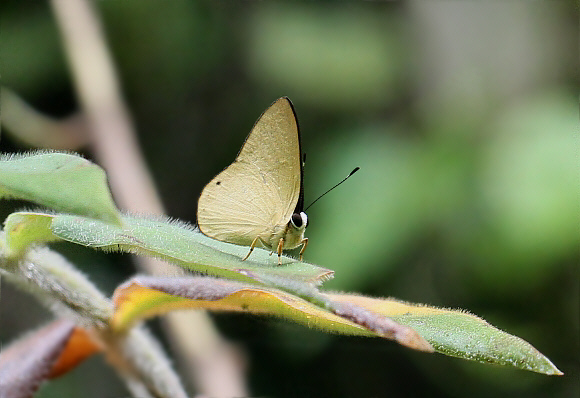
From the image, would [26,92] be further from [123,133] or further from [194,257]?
[194,257]

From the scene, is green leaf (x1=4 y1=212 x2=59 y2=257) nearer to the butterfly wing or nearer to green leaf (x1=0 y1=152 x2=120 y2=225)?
green leaf (x1=0 y1=152 x2=120 y2=225)

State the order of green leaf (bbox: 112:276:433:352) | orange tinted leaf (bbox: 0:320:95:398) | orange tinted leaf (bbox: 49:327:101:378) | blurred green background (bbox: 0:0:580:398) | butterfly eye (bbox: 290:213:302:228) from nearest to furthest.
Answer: green leaf (bbox: 112:276:433:352), orange tinted leaf (bbox: 0:320:95:398), orange tinted leaf (bbox: 49:327:101:378), butterfly eye (bbox: 290:213:302:228), blurred green background (bbox: 0:0:580:398)

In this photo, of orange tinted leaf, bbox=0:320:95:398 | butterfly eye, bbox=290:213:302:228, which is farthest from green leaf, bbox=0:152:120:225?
butterfly eye, bbox=290:213:302:228

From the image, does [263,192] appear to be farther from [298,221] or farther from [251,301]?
[251,301]

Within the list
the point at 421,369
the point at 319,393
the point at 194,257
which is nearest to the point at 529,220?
the point at 421,369

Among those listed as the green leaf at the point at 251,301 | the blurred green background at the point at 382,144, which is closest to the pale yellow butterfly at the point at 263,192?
the green leaf at the point at 251,301

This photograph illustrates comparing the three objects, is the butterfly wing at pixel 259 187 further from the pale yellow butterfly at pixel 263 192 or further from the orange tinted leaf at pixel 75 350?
the orange tinted leaf at pixel 75 350
